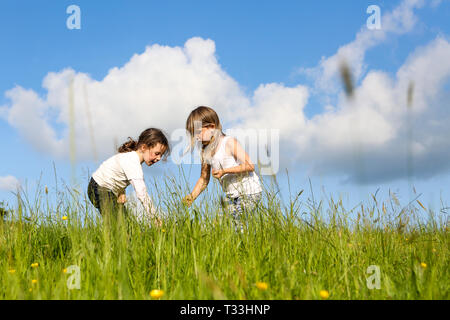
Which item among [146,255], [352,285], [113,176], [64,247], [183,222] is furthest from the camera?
[113,176]

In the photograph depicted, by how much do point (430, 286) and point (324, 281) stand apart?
2.04 ft

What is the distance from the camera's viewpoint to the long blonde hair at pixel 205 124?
15.2 feet

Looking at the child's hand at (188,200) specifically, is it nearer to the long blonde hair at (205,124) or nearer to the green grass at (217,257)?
the green grass at (217,257)

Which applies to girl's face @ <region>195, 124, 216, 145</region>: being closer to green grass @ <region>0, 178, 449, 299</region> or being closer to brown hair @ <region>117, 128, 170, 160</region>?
brown hair @ <region>117, 128, 170, 160</region>

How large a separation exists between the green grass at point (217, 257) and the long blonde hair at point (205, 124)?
63.7 inches

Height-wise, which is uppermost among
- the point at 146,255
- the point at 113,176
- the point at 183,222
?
the point at 113,176

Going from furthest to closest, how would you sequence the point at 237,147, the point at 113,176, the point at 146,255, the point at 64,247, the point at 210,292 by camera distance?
the point at 113,176
the point at 237,147
the point at 64,247
the point at 146,255
the point at 210,292

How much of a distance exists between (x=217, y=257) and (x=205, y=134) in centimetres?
248

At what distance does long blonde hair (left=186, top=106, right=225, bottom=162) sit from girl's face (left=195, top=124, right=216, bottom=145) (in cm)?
3

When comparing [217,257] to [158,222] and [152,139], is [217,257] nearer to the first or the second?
[158,222]

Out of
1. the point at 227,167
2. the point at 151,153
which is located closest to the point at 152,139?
the point at 151,153
